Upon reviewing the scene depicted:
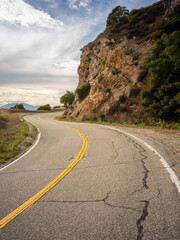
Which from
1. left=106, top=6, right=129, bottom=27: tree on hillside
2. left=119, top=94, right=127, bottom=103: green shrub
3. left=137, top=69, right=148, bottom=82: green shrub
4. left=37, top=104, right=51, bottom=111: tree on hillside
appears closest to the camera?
left=137, top=69, right=148, bottom=82: green shrub

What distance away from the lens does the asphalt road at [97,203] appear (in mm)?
2086

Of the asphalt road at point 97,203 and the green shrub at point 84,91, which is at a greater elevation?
the green shrub at point 84,91

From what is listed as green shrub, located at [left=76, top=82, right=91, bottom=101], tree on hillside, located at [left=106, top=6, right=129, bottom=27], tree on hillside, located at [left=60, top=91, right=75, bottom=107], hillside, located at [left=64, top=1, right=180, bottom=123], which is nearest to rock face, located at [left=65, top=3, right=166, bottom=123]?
hillside, located at [left=64, top=1, right=180, bottom=123]

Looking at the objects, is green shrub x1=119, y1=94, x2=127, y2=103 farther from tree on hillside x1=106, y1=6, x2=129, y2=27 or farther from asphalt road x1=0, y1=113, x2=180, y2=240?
tree on hillside x1=106, y1=6, x2=129, y2=27

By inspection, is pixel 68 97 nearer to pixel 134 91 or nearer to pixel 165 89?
pixel 134 91

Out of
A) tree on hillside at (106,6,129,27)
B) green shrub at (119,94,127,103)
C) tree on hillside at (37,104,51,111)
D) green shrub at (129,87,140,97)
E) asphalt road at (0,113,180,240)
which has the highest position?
tree on hillside at (106,6,129,27)

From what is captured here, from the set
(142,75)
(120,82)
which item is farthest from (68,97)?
(142,75)

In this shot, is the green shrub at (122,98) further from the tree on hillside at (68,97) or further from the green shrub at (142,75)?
the tree on hillside at (68,97)

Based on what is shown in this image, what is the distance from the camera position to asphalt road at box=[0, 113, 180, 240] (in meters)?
2.09

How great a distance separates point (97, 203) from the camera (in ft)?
8.96

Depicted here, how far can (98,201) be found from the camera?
2.79 m

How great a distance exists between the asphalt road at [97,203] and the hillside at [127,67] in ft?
35.8

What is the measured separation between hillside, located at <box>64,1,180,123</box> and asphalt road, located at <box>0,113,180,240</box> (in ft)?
35.8

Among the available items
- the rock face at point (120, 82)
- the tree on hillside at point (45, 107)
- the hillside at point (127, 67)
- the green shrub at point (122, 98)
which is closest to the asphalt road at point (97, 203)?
the hillside at point (127, 67)
